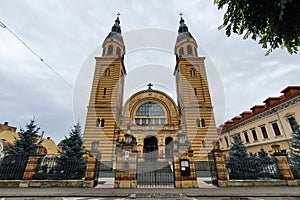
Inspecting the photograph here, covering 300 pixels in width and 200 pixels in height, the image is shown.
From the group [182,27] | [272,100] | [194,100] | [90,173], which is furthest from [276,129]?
[182,27]

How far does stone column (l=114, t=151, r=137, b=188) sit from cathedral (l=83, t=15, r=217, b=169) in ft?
29.2

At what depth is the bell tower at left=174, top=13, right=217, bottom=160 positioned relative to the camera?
19.8 m

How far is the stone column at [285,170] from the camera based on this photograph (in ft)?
27.9

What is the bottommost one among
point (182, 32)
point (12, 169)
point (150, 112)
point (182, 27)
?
point (12, 169)

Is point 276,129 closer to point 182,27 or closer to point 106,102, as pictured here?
point 106,102

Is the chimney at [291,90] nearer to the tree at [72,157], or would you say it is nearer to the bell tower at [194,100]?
the bell tower at [194,100]

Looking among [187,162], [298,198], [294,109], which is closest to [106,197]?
[187,162]

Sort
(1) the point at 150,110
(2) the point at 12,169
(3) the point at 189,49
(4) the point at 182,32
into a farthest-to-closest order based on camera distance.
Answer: (4) the point at 182,32
(3) the point at 189,49
(1) the point at 150,110
(2) the point at 12,169

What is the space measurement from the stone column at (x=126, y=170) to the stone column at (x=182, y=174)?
2.50 metres

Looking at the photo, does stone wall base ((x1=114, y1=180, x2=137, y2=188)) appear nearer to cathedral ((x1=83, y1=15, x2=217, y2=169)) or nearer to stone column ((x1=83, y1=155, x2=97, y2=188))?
stone column ((x1=83, y1=155, x2=97, y2=188))

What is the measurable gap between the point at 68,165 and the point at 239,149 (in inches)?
542

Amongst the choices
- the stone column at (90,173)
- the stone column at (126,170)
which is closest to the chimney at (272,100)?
the stone column at (126,170)

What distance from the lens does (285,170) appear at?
884 centimetres

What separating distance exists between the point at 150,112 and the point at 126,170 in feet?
53.7
